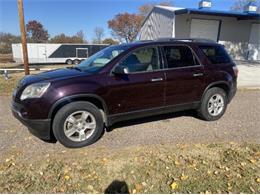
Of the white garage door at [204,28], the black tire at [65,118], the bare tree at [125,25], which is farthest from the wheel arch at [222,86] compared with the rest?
the bare tree at [125,25]

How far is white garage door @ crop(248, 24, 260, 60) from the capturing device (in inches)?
737

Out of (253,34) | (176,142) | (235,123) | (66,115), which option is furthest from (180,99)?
(253,34)

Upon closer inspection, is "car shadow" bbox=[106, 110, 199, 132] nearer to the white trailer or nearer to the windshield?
the windshield

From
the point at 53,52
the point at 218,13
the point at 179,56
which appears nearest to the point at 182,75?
the point at 179,56

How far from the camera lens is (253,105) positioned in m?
6.45

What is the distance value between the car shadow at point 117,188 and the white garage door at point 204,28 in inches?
632

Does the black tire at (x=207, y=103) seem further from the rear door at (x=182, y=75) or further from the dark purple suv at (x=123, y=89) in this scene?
the rear door at (x=182, y=75)

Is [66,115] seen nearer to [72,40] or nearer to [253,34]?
[253,34]

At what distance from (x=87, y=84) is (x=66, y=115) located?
62 centimetres

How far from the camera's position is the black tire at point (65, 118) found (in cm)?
355

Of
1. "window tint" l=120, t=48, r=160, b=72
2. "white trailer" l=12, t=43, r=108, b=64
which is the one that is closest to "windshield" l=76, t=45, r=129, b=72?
"window tint" l=120, t=48, r=160, b=72

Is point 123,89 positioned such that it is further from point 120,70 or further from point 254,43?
point 254,43

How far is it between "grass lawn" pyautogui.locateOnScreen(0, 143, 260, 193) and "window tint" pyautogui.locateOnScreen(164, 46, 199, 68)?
1.73 m

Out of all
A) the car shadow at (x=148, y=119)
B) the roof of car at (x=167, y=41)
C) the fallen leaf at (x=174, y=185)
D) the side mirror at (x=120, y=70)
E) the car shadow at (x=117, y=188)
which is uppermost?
the roof of car at (x=167, y=41)
